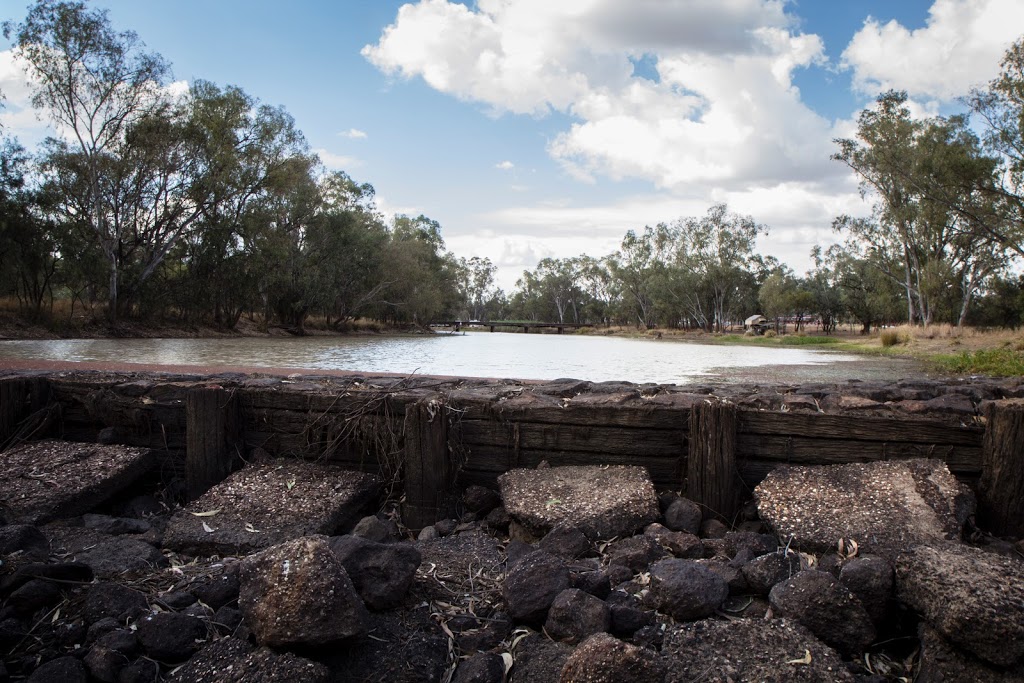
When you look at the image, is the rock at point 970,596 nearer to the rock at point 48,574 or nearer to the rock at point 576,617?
the rock at point 576,617

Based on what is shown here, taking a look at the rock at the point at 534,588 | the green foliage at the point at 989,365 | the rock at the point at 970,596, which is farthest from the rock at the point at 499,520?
the green foliage at the point at 989,365

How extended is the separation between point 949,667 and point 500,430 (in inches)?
119

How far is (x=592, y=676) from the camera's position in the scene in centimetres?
271

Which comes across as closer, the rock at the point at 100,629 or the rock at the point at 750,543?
the rock at the point at 100,629

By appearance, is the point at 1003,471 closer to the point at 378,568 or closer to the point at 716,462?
the point at 716,462

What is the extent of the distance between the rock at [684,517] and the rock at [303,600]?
215 cm

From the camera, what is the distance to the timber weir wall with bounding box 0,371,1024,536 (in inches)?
178

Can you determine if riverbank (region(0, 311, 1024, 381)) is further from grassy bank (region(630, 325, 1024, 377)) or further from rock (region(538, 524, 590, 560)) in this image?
rock (region(538, 524, 590, 560))

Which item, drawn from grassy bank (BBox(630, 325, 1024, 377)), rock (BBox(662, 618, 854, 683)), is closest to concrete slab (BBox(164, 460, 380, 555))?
rock (BBox(662, 618, 854, 683))

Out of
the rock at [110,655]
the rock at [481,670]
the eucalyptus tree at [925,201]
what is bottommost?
the rock at [481,670]

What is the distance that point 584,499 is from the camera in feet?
14.6

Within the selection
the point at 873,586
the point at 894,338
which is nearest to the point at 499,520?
the point at 873,586

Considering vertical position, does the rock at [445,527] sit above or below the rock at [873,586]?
below

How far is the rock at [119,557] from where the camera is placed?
377 cm
